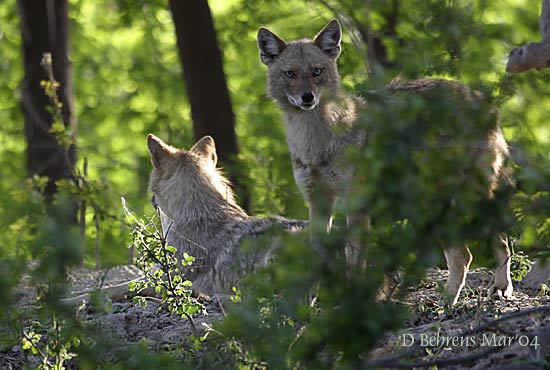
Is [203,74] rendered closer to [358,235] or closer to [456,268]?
[456,268]

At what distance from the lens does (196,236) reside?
29.0 ft

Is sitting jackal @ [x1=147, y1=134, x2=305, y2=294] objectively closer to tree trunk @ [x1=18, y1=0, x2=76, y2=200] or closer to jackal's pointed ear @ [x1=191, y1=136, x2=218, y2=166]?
jackal's pointed ear @ [x1=191, y1=136, x2=218, y2=166]

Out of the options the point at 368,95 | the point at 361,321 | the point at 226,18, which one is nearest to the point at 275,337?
the point at 361,321

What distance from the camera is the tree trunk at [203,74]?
13.3 metres

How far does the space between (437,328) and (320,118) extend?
2.63 m

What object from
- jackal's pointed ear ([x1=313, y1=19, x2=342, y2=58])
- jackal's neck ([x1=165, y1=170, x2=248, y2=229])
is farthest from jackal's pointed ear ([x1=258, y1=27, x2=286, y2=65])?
jackal's neck ([x1=165, y1=170, x2=248, y2=229])

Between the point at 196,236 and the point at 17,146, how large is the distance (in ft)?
39.8

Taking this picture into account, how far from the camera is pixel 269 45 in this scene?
875 centimetres

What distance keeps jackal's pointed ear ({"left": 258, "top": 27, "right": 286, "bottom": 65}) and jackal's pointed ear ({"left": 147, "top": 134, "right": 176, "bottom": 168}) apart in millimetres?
1434

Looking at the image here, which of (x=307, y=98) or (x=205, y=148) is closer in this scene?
(x=307, y=98)

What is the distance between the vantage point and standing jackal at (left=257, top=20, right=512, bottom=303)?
7.23 metres

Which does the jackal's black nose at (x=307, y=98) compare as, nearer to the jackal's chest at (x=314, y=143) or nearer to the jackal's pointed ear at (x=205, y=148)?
the jackal's chest at (x=314, y=143)

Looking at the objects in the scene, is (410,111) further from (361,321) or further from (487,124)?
(361,321)

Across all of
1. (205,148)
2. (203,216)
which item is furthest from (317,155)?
(205,148)
